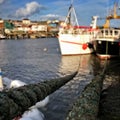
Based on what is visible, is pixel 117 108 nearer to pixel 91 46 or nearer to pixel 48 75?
pixel 48 75

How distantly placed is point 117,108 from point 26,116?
4891 millimetres

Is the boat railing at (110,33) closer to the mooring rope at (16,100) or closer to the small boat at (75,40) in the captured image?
the small boat at (75,40)

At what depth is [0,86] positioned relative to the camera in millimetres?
15031

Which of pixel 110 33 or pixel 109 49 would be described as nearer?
pixel 109 49

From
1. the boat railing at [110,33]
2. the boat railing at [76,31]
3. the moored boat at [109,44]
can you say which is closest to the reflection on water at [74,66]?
the moored boat at [109,44]

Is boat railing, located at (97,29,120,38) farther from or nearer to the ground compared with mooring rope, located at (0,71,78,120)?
nearer to the ground

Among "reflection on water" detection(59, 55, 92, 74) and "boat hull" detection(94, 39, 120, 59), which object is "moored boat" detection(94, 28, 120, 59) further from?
"reflection on water" detection(59, 55, 92, 74)

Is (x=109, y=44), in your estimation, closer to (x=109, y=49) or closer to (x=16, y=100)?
Answer: (x=109, y=49)

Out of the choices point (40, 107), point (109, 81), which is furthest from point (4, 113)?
point (109, 81)

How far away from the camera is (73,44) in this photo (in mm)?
48969

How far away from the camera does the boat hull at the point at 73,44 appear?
48.8 meters

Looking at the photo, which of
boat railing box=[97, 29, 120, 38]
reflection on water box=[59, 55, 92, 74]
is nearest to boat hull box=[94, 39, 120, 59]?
boat railing box=[97, 29, 120, 38]

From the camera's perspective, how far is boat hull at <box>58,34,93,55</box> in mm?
48781

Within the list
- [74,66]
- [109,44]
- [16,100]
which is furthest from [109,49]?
[16,100]
